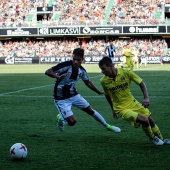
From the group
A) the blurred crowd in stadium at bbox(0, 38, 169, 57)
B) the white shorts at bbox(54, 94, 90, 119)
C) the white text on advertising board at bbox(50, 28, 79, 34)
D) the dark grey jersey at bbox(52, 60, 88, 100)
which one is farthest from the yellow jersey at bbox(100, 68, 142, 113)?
the white text on advertising board at bbox(50, 28, 79, 34)

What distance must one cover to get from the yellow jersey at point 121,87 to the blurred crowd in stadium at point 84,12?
51619mm

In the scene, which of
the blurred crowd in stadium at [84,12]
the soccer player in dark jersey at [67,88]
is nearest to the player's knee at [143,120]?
the soccer player in dark jersey at [67,88]

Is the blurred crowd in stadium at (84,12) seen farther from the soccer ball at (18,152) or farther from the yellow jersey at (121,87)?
the soccer ball at (18,152)

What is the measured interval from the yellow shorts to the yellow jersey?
0.32 feet

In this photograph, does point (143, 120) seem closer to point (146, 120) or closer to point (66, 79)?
point (146, 120)

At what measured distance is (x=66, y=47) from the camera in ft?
209

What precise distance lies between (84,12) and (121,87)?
2172 inches

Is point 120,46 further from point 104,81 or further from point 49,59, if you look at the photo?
point 104,81

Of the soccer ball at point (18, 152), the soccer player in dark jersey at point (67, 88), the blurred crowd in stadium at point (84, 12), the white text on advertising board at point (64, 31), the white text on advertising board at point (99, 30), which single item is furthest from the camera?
the white text on advertising board at point (64, 31)

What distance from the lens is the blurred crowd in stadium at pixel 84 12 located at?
200 feet

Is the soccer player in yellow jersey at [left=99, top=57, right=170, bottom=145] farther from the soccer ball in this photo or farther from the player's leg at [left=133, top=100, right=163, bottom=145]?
the soccer ball

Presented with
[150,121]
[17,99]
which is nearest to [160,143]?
[150,121]

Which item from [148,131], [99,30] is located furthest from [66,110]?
[99,30]

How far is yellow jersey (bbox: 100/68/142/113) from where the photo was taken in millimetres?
8805
